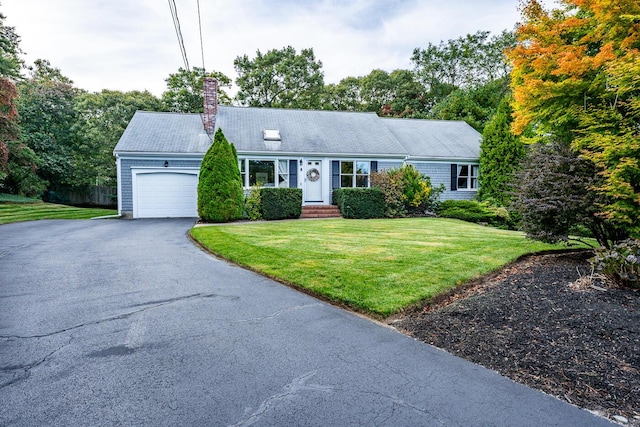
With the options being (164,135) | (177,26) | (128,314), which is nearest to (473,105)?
(164,135)

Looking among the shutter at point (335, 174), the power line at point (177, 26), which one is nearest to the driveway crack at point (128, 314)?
the power line at point (177, 26)

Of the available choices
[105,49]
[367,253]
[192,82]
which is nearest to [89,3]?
[105,49]

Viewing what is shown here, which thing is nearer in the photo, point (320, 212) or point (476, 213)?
point (476, 213)

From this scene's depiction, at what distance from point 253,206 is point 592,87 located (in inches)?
418

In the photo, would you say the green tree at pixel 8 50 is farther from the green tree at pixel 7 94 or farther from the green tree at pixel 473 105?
the green tree at pixel 473 105

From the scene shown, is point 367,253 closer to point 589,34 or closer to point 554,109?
point 554,109

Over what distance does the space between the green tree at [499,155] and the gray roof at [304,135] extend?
191 cm

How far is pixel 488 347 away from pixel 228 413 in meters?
2.19

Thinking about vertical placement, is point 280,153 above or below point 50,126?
below

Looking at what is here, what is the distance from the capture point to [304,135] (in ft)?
57.2

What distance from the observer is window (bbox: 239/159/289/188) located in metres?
16.0

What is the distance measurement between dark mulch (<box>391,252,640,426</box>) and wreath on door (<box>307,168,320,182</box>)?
40.1ft

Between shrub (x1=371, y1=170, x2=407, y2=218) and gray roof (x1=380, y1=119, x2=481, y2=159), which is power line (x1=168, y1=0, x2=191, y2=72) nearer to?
shrub (x1=371, y1=170, x2=407, y2=218)

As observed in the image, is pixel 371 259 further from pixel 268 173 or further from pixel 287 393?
pixel 268 173
